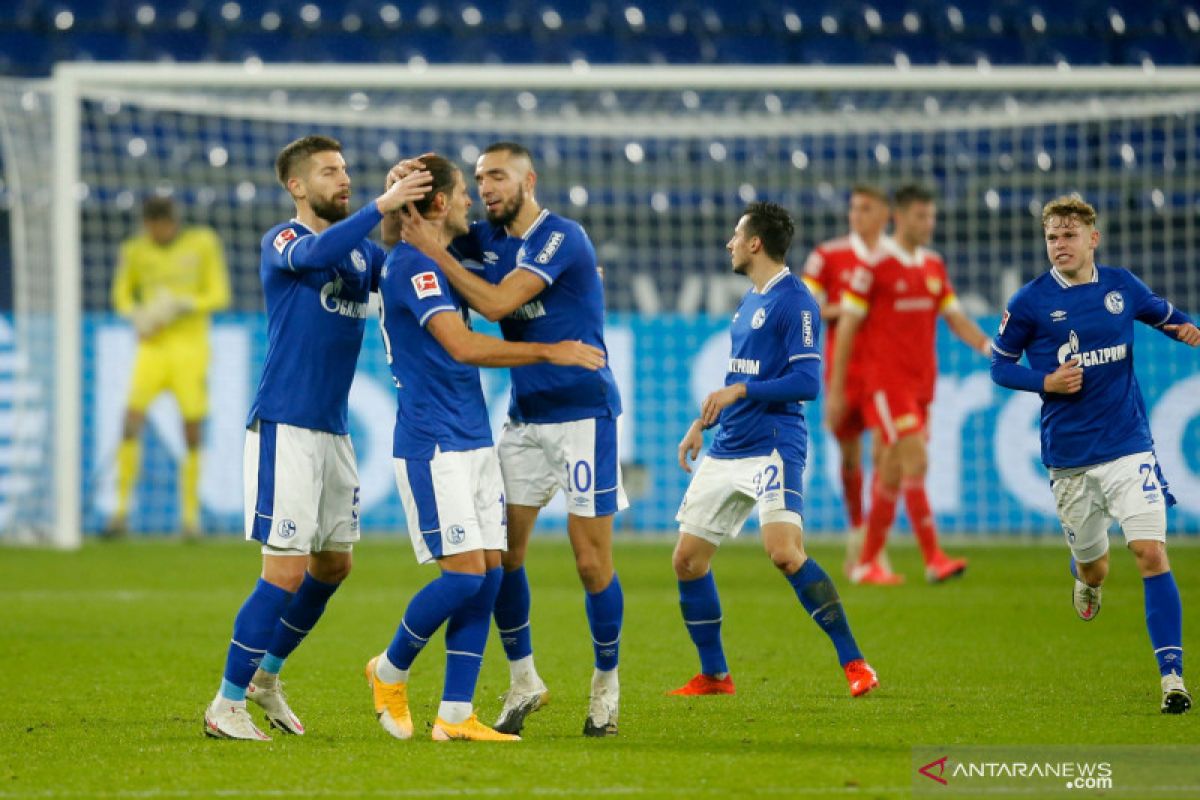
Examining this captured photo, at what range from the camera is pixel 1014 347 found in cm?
643

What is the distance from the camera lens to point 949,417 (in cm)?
1295

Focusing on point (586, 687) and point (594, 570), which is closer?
point (594, 570)

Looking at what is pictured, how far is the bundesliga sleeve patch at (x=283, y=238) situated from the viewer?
18.2ft

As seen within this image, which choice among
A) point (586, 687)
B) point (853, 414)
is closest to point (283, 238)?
point (586, 687)

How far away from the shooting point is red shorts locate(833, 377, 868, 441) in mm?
10734

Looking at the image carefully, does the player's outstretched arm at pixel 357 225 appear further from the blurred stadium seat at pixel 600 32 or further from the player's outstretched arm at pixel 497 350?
the blurred stadium seat at pixel 600 32

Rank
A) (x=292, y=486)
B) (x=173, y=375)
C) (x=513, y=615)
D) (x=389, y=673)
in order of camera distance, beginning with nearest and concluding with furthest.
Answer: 1. (x=389, y=673)
2. (x=292, y=486)
3. (x=513, y=615)
4. (x=173, y=375)

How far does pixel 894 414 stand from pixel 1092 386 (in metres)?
4.19

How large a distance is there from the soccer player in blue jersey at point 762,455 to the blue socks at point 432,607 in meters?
1.30

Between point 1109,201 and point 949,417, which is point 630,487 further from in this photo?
point 1109,201

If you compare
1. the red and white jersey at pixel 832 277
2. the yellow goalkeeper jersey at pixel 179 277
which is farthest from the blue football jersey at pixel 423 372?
the yellow goalkeeper jersey at pixel 179 277

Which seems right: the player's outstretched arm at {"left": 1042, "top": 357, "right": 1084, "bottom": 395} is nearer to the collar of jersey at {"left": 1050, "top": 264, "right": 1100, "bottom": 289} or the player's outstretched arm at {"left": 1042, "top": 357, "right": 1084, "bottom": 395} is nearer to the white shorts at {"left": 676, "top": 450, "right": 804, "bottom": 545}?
the collar of jersey at {"left": 1050, "top": 264, "right": 1100, "bottom": 289}

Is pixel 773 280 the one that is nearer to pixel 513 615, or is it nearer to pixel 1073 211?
pixel 1073 211

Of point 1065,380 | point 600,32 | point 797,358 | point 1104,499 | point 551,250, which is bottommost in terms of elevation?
point 1104,499
